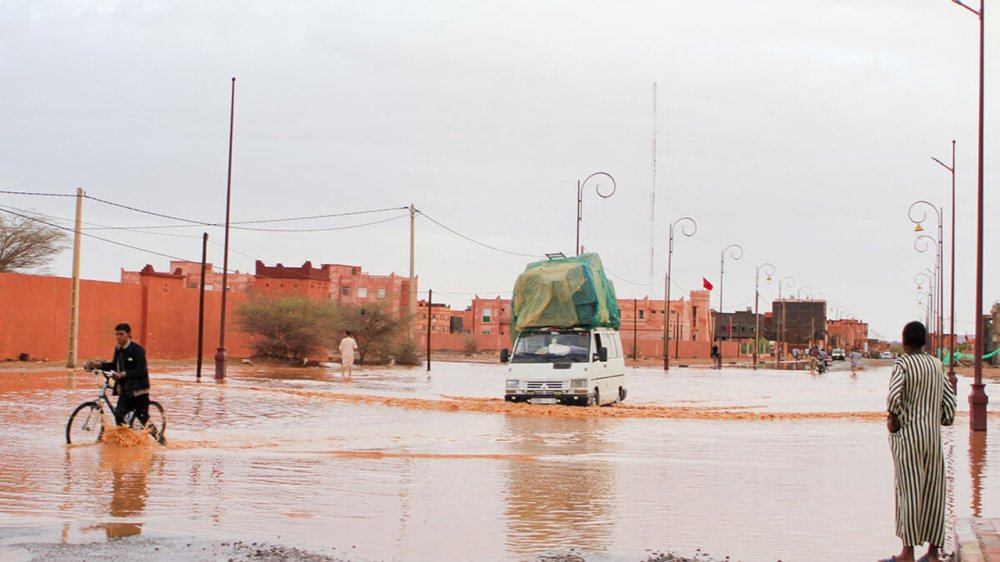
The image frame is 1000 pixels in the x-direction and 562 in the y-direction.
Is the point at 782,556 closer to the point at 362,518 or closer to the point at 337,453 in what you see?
the point at 362,518

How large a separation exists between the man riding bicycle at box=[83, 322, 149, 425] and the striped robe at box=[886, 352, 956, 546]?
34.0 ft

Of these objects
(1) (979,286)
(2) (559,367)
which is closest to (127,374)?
(2) (559,367)

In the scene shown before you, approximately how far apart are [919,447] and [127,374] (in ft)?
35.1

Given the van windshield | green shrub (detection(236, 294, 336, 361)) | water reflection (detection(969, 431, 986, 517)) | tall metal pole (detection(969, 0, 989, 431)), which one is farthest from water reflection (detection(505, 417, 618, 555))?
green shrub (detection(236, 294, 336, 361))

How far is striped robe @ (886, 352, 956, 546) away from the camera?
8250 millimetres

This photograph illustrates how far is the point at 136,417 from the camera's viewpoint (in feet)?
51.1

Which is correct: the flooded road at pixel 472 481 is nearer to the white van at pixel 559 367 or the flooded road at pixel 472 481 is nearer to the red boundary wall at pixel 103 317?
the white van at pixel 559 367

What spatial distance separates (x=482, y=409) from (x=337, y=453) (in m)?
10.1

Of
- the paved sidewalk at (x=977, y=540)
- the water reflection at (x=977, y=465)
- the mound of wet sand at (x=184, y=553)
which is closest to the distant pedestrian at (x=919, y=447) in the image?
the paved sidewalk at (x=977, y=540)

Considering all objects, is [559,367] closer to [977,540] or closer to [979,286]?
[979,286]

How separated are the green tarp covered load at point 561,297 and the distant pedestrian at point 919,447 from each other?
18.5 m

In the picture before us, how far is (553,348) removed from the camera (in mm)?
26422

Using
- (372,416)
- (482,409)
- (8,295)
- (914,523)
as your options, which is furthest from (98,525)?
(8,295)

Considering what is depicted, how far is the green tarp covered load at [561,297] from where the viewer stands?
27031 mm
